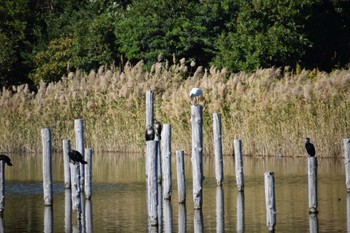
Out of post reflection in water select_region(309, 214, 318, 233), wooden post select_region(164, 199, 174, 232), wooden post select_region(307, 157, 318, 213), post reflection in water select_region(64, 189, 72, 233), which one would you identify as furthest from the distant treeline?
post reflection in water select_region(309, 214, 318, 233)

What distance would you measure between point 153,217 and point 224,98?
17939 mm

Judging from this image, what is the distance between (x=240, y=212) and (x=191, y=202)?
2437mm

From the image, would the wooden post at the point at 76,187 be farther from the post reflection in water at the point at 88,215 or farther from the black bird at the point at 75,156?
the post reflection in water at the point at 88,215

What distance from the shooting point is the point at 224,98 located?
149 ft

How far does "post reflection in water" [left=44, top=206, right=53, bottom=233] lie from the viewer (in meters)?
28.4

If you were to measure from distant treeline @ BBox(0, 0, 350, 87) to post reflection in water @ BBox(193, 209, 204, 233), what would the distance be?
27.1 m

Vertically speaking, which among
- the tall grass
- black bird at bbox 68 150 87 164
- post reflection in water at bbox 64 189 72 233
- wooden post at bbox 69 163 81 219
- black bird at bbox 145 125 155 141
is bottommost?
post reflection in water at bbox 64 189 72 233

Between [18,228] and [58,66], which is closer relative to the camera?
[18,228]

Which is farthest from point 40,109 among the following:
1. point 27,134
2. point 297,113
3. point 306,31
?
point 306,31

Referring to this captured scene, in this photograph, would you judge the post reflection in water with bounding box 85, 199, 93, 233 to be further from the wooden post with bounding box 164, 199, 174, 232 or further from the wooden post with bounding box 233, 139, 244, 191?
the wooden post with bounding box 233, 139, 244, 191

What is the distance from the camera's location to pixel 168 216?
29.8 meters

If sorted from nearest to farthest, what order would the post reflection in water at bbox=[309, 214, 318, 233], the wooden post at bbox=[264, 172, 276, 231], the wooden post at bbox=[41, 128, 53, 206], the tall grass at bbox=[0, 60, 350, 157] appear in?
the wooden post at bbox=[264, 172, 276, 231]
the post reflection in water at bbox=[309, 214, 318, 233]
the wooden post at bbox=[41, 128, 53, 206]
the tall grass at bbox=[0, 60, 350, 157]

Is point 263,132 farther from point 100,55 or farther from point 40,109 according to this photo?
point 100,55

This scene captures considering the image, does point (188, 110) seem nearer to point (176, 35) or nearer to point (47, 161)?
point (176, 35)
